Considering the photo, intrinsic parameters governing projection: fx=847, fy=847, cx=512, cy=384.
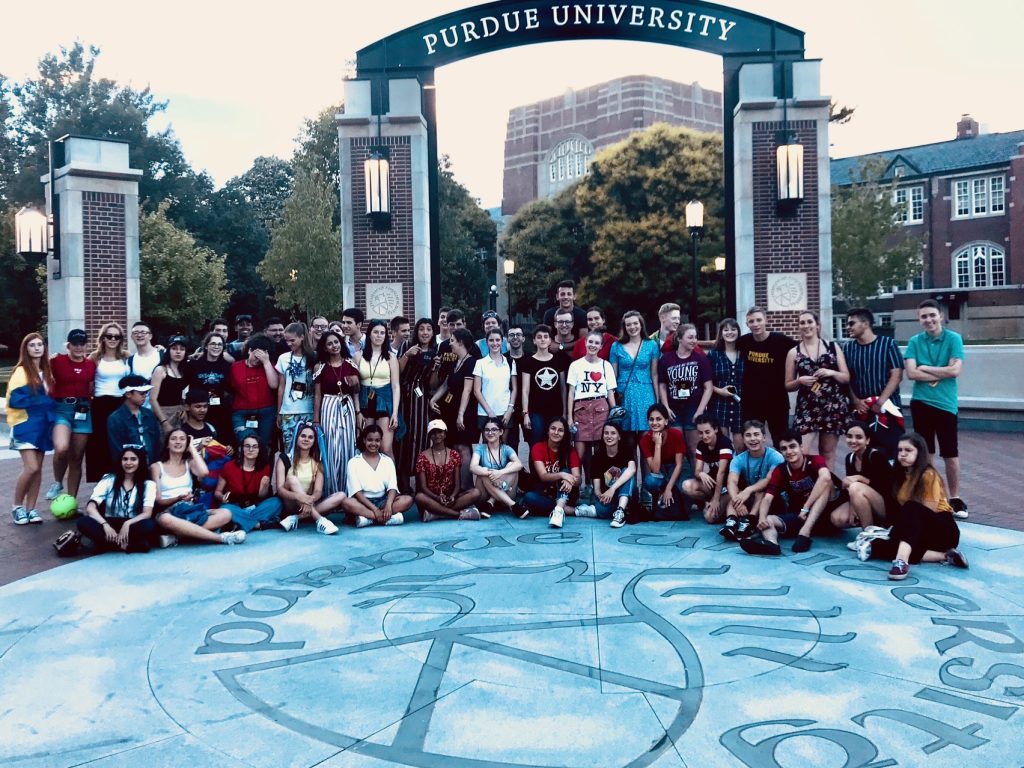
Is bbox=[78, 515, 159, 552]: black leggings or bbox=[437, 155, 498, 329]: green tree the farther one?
bbox=[437, 155, 498, 329]: green tree

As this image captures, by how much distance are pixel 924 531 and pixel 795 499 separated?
1080mm

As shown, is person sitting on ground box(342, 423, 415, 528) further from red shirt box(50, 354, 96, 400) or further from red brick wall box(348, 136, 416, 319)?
red brick wall box(348, 136, 416, 319)

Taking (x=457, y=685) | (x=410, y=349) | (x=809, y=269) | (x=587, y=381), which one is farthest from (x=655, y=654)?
(x=809, y=269)

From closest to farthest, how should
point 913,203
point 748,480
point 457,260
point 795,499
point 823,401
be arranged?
point 795,499
point 748,480
point 823,401
point 457,260
point 913,203

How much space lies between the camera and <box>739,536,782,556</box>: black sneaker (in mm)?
6066

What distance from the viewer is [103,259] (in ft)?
38.3

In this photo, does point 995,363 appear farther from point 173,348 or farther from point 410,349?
point 173,348

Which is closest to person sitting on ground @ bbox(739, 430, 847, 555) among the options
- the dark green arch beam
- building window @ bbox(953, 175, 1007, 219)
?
the dark green arch beam

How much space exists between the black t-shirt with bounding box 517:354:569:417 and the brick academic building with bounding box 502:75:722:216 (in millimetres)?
60911

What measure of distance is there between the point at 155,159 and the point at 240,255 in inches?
252

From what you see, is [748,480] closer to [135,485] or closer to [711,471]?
[711,471]

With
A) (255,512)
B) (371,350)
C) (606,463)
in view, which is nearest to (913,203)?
(606,463)

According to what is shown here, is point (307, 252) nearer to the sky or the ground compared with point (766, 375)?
nearer to the sky

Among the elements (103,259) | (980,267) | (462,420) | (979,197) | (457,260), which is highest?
(979,197)
